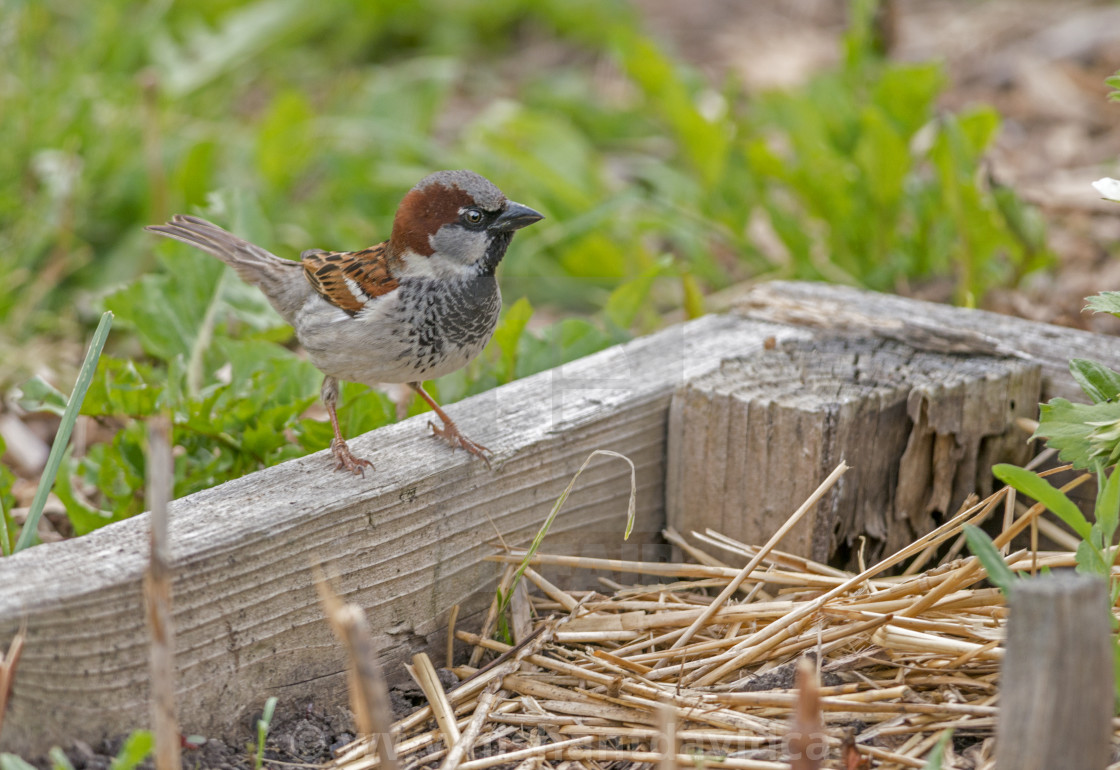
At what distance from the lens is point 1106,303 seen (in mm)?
2258

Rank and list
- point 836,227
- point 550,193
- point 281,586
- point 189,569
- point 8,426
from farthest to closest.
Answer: point 550,193 < point 836,227 < point 8,426 < point 281,586 < point 189,569

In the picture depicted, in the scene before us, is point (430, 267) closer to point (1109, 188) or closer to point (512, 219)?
point (512, 219)

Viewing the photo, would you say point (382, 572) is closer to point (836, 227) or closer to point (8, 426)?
point (8, 426)

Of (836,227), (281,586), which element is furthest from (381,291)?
(836,227)

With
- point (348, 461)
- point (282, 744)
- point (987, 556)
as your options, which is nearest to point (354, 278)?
point (348, 461)

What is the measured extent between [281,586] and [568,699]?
666 mm

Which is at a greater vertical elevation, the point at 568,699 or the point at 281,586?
the point at 281,586

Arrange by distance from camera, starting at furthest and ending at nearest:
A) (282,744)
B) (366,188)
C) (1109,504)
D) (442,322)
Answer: (366,188)
(442,322)
(282,744)
(1109,504)

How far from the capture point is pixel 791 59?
7637 millimetres

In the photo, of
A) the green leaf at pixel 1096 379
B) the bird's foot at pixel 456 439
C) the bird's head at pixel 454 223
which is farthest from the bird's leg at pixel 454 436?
the green leaf at pixel 1096 379

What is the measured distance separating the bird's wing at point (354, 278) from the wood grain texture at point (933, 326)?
1.18 metres

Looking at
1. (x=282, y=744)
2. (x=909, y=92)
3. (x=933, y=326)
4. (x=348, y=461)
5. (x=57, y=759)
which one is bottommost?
(x=282, y=744)

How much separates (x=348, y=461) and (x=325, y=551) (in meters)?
0.25

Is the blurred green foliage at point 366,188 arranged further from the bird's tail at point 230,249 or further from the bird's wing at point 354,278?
the bird's wing at point 354,278
